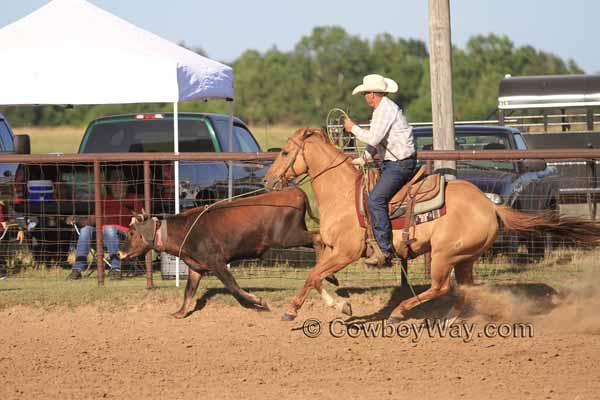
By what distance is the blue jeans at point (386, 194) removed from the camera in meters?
8.77

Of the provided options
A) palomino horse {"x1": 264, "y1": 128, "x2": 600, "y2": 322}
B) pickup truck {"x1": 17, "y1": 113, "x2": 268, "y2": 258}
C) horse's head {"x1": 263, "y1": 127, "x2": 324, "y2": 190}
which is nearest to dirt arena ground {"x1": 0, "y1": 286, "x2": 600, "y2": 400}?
palomino horse {"x1": 264, "y1": 128, "x2": 600, "y2": 322}

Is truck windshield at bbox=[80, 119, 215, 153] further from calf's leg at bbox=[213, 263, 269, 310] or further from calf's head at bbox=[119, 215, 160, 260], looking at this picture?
calf's leg at bbox=[213, 263, 269, 310]

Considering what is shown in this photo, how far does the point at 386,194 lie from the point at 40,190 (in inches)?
212

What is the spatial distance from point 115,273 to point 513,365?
5.62m

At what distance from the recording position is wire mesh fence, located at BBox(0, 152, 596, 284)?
1127 cm


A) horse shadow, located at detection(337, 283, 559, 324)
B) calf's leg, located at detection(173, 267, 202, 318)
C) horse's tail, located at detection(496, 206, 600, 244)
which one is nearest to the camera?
horse's tail, located at detection(496, 206, 600, 244)

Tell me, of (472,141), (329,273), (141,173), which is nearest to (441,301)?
(329,273)

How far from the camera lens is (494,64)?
209 ft

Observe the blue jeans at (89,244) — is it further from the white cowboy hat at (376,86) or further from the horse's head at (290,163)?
the white cowboy hat at (376,86)

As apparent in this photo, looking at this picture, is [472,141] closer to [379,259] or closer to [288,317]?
[379,259]

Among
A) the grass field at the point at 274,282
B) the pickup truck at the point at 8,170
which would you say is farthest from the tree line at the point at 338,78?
the grass field at the point at 274,282

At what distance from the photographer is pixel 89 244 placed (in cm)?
1167

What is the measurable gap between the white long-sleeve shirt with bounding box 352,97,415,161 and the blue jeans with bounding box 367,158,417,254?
9 cm

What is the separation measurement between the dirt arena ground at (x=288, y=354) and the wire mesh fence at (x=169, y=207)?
1.12 m
